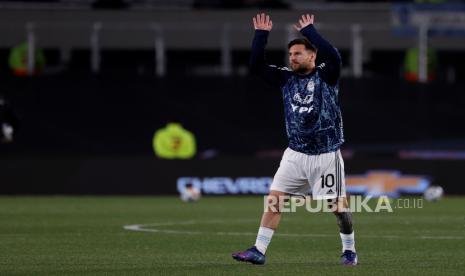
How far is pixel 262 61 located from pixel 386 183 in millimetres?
16553

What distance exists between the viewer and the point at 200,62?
40.5 m

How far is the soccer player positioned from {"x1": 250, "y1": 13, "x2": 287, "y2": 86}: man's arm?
0.03 ft

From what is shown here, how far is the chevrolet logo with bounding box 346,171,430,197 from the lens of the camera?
97.9 feet

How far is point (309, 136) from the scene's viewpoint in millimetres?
13492

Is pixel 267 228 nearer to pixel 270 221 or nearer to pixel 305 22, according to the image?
pixel 270 221

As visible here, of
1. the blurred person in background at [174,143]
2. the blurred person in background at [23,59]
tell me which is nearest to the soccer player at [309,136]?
the blurred person in background at [174,143]

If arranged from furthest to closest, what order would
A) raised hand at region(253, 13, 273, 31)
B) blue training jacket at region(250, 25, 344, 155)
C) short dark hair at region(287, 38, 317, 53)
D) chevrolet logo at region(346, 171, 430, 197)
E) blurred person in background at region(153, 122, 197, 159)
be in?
blurred person in background at region(153, 122, 197, 159), chevrolet logo at region(346, 171, 430, 197), raised hand at region(253, 13, 273, 31), blue training jacket at region(250, 25, 344, 155), short dark hair at region(287, 38, 317, 53)

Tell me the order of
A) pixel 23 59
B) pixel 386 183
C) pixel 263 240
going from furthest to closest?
pixel 23 59 < pixel 386 183 < pixel 263 240

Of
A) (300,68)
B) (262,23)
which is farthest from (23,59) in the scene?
(300,68)

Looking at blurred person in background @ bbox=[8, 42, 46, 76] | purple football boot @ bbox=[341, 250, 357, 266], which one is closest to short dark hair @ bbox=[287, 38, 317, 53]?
purple football boot @ bbox=[341, 250, 357, 266]

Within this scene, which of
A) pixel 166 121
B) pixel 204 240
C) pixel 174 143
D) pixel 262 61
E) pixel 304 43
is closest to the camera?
pixel 304 43

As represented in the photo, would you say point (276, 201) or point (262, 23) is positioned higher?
point (262, 23)

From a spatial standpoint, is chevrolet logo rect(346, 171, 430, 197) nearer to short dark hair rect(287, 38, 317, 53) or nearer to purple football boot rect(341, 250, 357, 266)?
purple football boot rect(341, 250, 357, 266)

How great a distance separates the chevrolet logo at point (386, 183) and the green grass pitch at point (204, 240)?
2882mm
